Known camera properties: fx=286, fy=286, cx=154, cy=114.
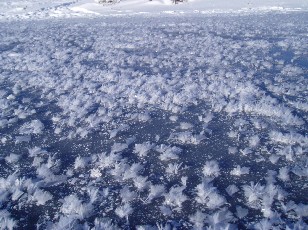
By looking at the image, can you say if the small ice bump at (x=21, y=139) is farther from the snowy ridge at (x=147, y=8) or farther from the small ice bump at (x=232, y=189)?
the snowy ridge at (x=147, y=8)

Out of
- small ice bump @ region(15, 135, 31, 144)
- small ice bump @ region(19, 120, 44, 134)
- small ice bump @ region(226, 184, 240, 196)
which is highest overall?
small ice bump @ region(19, 120, 44, 134)

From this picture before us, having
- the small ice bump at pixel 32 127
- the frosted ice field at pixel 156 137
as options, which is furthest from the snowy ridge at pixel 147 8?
the small ice bump at pixel 32 127

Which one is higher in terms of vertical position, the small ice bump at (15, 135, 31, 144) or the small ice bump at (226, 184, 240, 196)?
the small ice bump at (15, 135, 31, 144)

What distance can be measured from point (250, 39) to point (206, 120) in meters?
10.3

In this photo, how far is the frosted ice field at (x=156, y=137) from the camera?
202 inches

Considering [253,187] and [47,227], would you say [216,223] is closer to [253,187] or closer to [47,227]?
[253,187]

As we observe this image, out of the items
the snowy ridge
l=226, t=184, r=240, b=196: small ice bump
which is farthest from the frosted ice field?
the snowy ridge

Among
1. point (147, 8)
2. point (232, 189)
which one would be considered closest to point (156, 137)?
point (232, 189)

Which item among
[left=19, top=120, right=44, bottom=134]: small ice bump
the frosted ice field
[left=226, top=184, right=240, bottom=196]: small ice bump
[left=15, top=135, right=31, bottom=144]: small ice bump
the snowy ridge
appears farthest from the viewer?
the snowy ridge

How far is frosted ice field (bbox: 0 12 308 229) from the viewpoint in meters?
5.12

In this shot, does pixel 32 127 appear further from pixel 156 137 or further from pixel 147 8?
pixel 147 8

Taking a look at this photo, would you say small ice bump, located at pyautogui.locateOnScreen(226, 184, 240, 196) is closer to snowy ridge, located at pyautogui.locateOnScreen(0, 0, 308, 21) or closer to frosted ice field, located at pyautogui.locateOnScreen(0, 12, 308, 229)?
frosted ice field, located at pyautogui.locateOnScreen(0, 12, 308, 229)

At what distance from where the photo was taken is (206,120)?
8.05 meters

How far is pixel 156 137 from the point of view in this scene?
24.2ft
